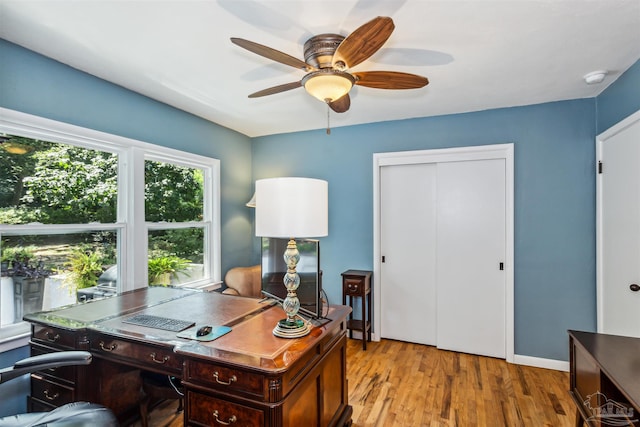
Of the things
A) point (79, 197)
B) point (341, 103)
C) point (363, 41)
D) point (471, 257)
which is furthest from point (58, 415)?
point (471, 257)

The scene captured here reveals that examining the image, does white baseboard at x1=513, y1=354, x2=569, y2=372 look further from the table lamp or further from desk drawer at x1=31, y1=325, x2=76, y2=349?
desk drawer at x1=31, y1=325, x2=76, y2=349

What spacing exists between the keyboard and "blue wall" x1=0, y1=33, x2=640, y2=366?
4.98 feet

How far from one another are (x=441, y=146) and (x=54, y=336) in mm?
3564

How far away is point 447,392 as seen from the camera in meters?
2.52

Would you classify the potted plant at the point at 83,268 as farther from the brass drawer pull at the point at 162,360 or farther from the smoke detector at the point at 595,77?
the smoke detector at the point at 595,77

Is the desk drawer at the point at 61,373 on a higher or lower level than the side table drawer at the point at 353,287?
lower

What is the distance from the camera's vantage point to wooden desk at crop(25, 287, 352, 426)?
1.33 m

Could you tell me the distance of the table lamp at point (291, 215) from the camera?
1517mm

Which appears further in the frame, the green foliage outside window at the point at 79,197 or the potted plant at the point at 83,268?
the potted plant at the point at 83,268

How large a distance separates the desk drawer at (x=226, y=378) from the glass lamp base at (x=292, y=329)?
0.27 metres

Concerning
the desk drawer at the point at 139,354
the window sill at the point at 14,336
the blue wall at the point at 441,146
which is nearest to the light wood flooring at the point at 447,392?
the blue wall at the point at 441,146

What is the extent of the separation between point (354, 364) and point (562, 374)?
189cm

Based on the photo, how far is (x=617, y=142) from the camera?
7.87 feet

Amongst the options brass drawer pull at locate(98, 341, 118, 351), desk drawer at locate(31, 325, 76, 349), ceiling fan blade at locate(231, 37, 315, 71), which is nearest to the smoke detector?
ceiling fan blade at locate(231, 37, 315, 71)
